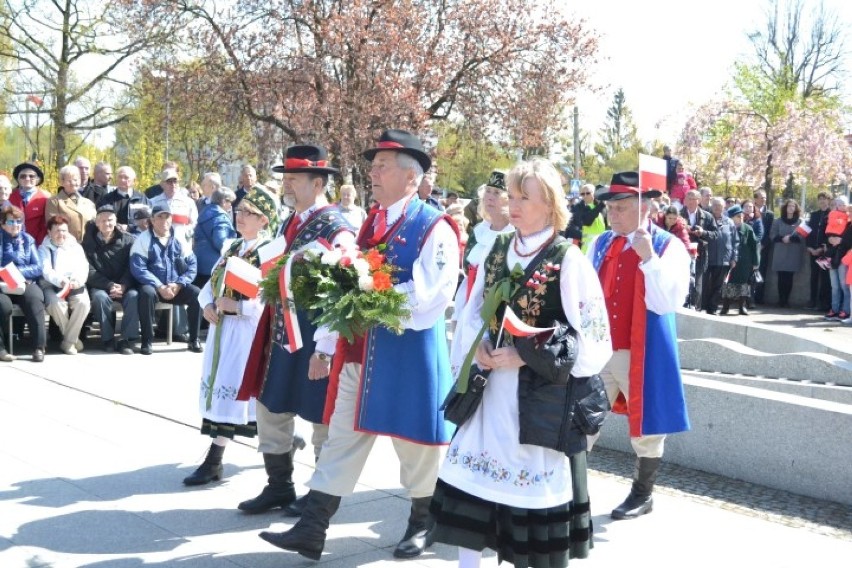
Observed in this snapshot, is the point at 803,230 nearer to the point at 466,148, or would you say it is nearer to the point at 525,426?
the point at 466,148

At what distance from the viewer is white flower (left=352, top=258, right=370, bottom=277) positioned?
4.52 meters

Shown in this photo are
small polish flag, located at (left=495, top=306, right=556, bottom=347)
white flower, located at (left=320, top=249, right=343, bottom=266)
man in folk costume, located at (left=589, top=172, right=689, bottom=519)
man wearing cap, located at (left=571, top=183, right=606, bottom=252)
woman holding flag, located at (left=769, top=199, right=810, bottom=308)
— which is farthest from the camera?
woman holding flag, located at (left=769, top=199, right=810, bottom=308)

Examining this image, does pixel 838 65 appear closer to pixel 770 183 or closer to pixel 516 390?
pixel 770 183

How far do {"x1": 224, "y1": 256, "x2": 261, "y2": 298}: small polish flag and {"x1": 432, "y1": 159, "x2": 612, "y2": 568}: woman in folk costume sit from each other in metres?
2.00

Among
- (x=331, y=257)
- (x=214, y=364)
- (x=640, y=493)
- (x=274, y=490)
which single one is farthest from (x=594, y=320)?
(x=214, y=364)

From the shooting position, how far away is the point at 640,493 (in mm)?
5707

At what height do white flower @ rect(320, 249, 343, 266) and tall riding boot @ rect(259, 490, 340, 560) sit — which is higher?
white flower @ rect(320, 249, 343, 266)

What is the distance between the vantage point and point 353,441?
4.77m

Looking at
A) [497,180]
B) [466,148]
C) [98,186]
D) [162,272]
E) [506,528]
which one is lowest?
[506,528]

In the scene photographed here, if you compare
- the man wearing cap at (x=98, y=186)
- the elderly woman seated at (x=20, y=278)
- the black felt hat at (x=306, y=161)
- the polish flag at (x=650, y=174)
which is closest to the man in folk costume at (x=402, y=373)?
the black felt hat at (x=306, y=161)

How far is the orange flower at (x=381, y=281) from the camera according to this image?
4504mm

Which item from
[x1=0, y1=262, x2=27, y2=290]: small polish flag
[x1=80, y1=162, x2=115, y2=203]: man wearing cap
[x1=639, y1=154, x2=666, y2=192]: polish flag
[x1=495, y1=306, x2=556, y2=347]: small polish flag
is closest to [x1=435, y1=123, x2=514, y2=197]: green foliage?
[x1=80, y1=162, x2=115, y2=203]: man wearing cap

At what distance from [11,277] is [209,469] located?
5.61 metres

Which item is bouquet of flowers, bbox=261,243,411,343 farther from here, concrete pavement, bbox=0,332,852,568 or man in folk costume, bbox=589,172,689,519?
man in folk costume, bbox=589,172,689,519
